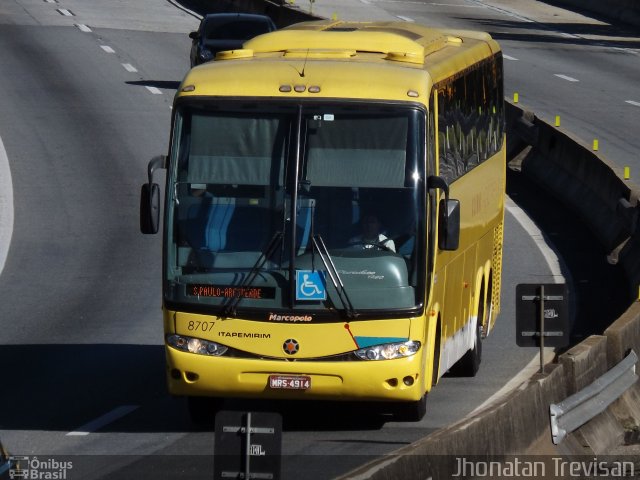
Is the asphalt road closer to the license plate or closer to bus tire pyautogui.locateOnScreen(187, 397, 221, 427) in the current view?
bus tire pyautogui.locateOnScreen(187, 397, 221, 427)

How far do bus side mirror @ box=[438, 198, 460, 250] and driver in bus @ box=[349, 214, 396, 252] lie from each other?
51 centimetres

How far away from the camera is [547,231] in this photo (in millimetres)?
26547

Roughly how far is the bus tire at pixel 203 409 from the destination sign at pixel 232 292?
1.21 metres

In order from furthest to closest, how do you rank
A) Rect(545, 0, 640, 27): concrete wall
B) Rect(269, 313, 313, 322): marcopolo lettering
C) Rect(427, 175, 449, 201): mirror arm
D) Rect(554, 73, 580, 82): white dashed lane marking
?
Rect(545, 0, 640, 27): concrete wall → Rect(554, 73, 580, 82): white dashed lane marking → Rect(427, 175, 449, 201): mirror arm → Rect(269, 313, 313, 322): marcopolo lettering

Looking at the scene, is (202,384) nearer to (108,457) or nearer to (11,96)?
(108,457)

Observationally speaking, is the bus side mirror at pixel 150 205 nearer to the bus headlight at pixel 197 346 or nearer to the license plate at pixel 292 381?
the bus headlight at pixel 197 346

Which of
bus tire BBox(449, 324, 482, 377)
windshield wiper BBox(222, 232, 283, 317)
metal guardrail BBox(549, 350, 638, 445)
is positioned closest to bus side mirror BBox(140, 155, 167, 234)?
windshield wiper BBox(222, 232, 283, 317)

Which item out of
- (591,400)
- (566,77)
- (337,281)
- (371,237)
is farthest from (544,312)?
(566,77)

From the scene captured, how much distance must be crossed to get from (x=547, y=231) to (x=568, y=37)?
28248 millimetres

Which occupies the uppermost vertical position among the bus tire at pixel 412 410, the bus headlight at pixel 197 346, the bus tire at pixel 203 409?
the bus headlight at pixel 197 346

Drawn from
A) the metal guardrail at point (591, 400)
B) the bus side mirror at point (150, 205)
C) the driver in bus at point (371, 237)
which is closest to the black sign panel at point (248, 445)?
the metal guardrail at point (591, 400)

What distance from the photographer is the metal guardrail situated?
12.4 m

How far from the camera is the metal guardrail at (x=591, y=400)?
1241cm

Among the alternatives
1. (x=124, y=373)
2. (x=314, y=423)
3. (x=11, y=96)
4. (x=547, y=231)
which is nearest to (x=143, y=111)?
(x=11, y=96)
